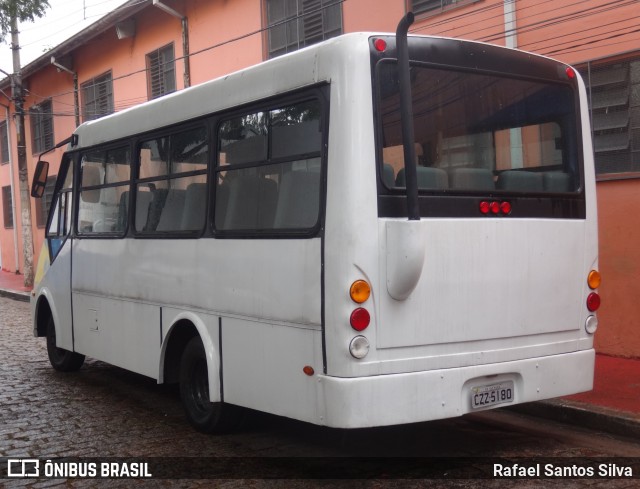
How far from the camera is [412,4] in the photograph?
11.0 meters

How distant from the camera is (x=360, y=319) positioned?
4.63 metres

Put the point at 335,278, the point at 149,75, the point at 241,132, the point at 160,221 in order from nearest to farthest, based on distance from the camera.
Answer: the point at 335,278, the point at 241,132, the point at 160,221, the point at 149,75

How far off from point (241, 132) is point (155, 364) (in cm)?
229

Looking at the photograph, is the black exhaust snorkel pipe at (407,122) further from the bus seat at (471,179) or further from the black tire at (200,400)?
the black tire at (200,400)

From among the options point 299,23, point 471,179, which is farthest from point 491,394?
point 299,23

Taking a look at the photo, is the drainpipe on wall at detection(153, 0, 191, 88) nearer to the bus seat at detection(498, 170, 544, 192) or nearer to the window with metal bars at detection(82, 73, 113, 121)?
the window with metal bars at detection(82, 73, 113, 121)

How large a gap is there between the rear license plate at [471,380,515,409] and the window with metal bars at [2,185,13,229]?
2560 cm

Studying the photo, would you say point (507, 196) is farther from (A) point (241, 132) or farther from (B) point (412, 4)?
(B) point (412, 4)

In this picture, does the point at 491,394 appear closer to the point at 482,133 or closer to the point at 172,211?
the point at 482,133

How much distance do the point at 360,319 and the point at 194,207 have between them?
7.29ft

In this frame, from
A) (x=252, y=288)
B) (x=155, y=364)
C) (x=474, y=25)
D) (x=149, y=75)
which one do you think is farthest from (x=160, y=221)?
(x=149, y=75)

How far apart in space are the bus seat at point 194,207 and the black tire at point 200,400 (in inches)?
35.9

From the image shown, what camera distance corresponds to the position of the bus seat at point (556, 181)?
5.53m

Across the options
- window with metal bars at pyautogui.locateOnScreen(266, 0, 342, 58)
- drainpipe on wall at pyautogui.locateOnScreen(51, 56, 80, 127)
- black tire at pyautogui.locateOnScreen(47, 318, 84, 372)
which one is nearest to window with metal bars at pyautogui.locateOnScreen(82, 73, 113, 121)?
drainpipe on wall at pyautogui.locateOnScreen(51, 56, 80, 127)
